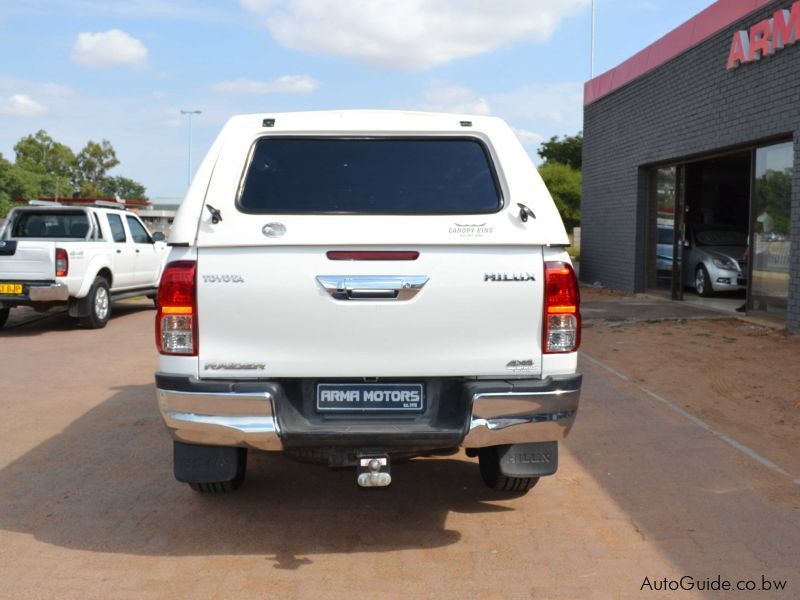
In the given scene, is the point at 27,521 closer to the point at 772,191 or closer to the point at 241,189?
the point at 241,189

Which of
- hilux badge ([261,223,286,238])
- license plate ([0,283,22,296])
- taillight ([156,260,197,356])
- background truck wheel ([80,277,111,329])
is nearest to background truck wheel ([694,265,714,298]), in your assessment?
background truck wheel ([80,277,111,329])

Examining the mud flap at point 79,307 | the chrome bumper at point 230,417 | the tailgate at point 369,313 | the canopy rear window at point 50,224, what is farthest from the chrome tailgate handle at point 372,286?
the canopy rear window at point 50,224

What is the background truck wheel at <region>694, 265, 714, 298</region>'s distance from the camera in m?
16.0

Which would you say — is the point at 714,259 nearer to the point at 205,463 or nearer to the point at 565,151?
the point at 205,463

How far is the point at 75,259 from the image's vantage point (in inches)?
475

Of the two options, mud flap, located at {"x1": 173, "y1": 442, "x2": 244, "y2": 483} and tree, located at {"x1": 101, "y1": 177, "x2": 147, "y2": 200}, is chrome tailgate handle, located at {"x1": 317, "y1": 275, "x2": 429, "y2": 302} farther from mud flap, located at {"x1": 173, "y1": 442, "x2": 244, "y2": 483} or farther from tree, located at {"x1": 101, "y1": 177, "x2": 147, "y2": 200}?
tree, located at {"x1": 101, "y1": 177, "x2": 147, "y2": 200}

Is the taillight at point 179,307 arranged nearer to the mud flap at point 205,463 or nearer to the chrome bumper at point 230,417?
the chrome bumper at point 230,417

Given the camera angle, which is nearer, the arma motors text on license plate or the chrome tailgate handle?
the chrome tailgate handle

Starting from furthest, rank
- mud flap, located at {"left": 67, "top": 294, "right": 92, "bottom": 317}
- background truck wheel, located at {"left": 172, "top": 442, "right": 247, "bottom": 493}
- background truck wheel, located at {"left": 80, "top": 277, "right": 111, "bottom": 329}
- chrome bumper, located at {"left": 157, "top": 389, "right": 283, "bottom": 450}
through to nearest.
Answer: background truck wheel, located at {"left": 80, "top": 277, "right": 111, "bottom": 329}, mud flap, located at {"left": 67, "top": 294, "right": 92, "bottom": 317}, background truck wheel, located at {"left": 172, "top": 442, "right": 247, "bottom": 493}, chrome bumper, located at {"left": 157, "top": 389, "right": 283, "bottom": 450}

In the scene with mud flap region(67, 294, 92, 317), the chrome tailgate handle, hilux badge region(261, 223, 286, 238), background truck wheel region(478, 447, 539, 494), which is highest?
hilux badge region(261, 223, 286, 238)

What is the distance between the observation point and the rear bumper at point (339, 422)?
12.7ft

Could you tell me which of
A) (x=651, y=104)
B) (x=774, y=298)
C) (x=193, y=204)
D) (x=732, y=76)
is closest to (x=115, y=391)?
(x=193, y=204)

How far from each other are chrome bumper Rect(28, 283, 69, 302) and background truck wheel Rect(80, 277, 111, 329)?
60 cm

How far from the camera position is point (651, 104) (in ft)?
53.3
